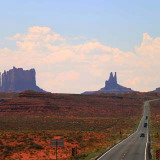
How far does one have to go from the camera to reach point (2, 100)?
183 metres

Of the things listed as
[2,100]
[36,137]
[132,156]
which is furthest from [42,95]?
[132,156]

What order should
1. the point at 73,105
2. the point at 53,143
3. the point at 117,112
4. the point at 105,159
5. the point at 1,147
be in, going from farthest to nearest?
1. the point at 73,105
2. the point at 117,112
3. the point at 1,147
4. the point at 105,159
5. the point at 53,143

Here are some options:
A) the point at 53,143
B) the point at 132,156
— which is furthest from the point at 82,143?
the point at 53,143

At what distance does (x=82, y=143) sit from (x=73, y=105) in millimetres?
114498

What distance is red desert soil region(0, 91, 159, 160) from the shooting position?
52.6 meters

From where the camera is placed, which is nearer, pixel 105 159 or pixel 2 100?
pixel 105 159

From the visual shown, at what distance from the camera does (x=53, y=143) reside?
3084 cm

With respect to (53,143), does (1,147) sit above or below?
below

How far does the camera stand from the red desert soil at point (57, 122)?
52.6 metres

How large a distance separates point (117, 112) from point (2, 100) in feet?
225

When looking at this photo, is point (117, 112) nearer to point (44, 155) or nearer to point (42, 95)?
point (42, 95)

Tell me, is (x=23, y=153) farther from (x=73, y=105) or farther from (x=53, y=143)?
(x=73, y=105)

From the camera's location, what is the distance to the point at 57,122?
4235 inches

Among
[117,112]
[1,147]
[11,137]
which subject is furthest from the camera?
[117,112]
